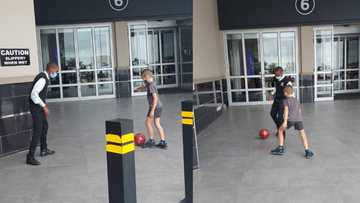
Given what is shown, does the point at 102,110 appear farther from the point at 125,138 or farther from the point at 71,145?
the point at 125,138

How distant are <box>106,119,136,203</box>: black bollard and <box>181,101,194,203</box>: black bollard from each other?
1177mm

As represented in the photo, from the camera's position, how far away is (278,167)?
543 cm

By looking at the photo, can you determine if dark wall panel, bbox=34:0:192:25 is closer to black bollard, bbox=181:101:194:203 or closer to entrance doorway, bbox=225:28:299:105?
entrance doorway, bbox=225:28:299:105

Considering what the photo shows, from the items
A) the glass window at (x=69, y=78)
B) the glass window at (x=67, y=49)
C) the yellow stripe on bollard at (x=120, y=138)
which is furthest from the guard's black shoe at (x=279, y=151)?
the glass window at (x=67, y=49)

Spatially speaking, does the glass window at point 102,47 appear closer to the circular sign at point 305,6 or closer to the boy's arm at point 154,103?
the circular sign at point 305,6

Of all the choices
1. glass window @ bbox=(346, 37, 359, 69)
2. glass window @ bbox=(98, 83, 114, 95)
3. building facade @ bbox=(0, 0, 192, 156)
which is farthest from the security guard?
glass window @ bbox=(346, 37, 359, 69)

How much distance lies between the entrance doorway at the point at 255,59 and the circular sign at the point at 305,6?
0.93 meters

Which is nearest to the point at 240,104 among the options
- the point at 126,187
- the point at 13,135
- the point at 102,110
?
the point at 102,110

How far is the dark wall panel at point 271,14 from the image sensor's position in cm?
1184

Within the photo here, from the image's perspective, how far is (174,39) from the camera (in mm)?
16203

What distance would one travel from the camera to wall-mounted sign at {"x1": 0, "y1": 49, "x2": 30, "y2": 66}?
5.98 metres

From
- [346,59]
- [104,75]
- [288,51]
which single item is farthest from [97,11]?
[346,59]

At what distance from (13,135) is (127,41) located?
8.22m

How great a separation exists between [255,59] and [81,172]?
908 centimetres
